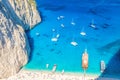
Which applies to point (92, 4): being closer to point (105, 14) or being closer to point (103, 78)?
point (105, 14)

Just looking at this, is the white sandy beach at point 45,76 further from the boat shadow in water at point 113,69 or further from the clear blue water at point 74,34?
the boat shadow in water at point 113,69

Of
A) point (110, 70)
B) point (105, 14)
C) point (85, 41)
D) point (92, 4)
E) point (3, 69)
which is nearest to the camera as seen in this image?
point (3, 69)

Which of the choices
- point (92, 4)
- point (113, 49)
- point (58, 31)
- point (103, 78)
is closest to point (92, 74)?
point (103, 78)

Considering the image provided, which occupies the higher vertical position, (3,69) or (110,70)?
(3,69)

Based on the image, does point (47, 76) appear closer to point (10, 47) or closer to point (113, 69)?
point (10, 47)

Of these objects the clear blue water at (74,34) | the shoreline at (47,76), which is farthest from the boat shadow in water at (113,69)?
the shoreline at (47,76)

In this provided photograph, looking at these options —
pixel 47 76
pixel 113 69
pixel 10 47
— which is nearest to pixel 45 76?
pixel 47 76

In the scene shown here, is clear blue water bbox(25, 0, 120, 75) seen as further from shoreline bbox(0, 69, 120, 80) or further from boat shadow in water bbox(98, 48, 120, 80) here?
shoreline bbox(0, 69, 120, 80)

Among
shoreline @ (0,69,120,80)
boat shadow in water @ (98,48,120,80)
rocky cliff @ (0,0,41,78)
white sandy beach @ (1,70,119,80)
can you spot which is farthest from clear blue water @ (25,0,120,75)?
rocky cliff @ (0,0,41,78)

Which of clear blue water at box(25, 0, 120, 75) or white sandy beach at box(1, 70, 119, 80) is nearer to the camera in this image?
white sandy beach at box(1, 70, 119, 80)
